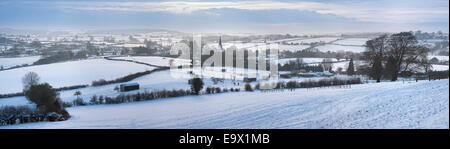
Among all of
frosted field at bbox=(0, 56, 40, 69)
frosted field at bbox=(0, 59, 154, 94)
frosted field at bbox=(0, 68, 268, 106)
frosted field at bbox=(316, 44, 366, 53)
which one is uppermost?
frosted field at bbox=(316, 44, 366, 53)

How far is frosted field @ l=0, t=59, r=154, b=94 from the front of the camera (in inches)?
1064

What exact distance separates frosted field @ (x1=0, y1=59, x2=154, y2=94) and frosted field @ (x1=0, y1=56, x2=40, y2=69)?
3.61 feet

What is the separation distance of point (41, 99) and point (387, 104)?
61.4 ft

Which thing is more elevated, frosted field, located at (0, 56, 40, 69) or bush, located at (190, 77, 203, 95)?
frosted field, located at (0, 56, 40, 69)

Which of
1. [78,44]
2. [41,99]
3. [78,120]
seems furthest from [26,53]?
[78,120]

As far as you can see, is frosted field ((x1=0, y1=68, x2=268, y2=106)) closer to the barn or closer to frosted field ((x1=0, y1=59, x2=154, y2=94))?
the barn

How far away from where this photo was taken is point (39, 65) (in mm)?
37625

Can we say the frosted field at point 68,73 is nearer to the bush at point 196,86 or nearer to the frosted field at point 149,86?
the frosted field at point 149,86

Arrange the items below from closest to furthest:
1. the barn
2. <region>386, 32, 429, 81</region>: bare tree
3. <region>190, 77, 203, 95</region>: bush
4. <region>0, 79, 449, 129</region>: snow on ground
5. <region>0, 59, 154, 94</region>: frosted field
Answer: <region>0, 79, 449, 129</region>: snow on ground, <region>386, 32, 429, 81</region>: bare tree, <region>190, 77, 203, 95</region>: bush, the barn, <region>0, 59, 154, 94</region>: frosted field

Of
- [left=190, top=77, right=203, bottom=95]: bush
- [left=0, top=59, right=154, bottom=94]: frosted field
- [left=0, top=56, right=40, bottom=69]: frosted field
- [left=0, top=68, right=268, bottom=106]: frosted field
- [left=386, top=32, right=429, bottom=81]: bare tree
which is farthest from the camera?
[left=0, top=56, right=40, bottom=69]: frosted field

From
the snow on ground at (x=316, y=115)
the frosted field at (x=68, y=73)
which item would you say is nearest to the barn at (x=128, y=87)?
the frosted field at (x=68, y=73)

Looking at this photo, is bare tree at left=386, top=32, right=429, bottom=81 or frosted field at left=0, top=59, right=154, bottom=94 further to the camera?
frosted field at left=0, top=59, right=154, bottom=94

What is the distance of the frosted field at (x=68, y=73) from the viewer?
88.6ft

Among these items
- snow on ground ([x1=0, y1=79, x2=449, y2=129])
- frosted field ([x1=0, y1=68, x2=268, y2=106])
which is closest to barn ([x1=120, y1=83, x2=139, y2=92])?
frosted field ([x1=0, y1=68, x2=268, y2=106])
